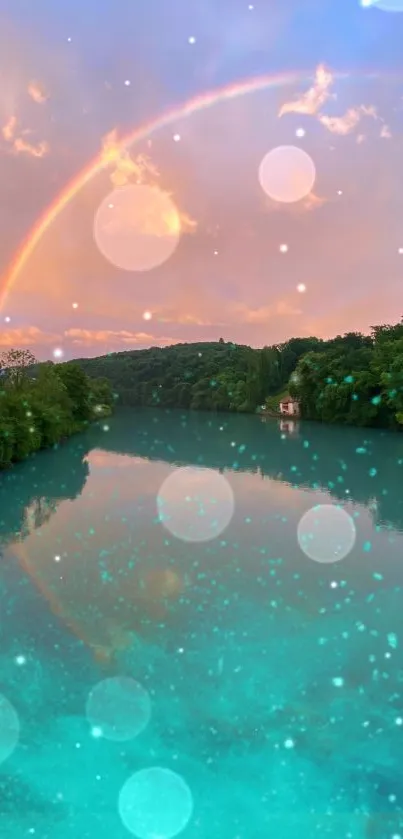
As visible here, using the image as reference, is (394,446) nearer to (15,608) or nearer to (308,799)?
(15,608)

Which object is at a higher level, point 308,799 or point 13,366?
point 13,366

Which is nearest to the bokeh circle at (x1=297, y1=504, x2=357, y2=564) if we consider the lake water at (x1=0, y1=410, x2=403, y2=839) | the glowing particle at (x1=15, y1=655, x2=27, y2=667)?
the lake water at (x1=0, y1=410, x2=403, y2=839)

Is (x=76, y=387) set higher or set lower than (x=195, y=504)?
higher

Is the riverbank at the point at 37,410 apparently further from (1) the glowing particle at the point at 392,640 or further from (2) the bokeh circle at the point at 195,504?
(1) the glowing particle at the point at 392,640

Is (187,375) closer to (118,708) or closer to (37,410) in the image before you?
(37,410)

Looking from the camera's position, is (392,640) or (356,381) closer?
(392,640)

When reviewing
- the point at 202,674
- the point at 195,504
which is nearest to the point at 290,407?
the point at 195,504

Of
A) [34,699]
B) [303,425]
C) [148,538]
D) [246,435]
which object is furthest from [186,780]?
[303,425]
